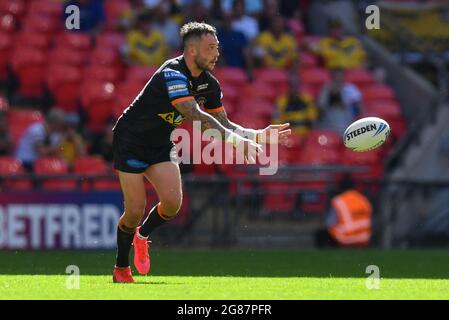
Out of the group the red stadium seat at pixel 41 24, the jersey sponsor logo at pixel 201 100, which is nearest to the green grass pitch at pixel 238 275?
the jersey sponsor logo at pixel 201 100

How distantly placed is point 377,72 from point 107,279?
1114 centimetres

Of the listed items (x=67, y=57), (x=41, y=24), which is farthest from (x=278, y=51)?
(x=41, y=24)

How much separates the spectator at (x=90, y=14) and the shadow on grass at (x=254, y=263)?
570cm

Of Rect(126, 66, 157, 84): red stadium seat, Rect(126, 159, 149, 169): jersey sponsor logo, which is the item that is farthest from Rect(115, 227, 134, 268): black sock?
Rect(126, 66, 157, 84): red stadium seat

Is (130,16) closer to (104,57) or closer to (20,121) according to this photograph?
(104,57)

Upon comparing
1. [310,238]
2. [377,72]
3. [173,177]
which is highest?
[377,72]

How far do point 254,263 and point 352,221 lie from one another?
11.6 ft

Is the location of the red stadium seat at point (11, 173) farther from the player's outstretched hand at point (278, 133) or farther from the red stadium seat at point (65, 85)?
the player's outstretched hand at point (278, 133)

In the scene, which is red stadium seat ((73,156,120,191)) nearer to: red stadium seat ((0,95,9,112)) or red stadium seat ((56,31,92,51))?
red stadium seat ((0,95,9,112))

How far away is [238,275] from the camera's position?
42.8ft

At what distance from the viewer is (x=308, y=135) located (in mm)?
20125

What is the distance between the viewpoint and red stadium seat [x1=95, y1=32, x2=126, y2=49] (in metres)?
21.2
